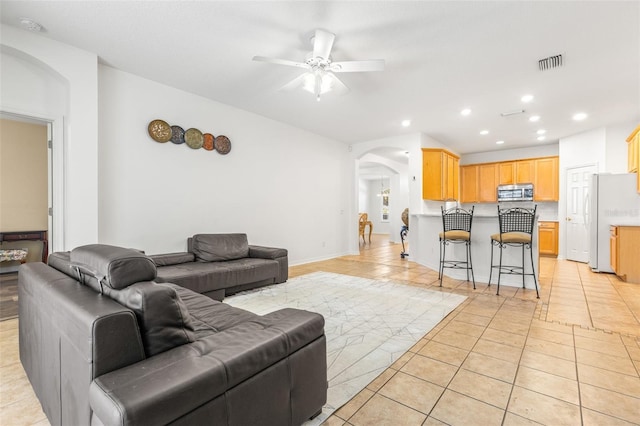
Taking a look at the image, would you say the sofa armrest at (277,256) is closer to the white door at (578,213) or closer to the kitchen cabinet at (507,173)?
the white door at (578,213)

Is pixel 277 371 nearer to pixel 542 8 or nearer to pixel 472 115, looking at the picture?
pixel 542 8

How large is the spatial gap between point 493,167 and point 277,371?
8.82 m

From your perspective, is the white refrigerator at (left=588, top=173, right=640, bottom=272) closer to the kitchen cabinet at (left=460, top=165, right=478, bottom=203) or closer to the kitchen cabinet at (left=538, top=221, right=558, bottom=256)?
the kitchen cabinet at (left=538, top=221, right=558, bottom=256)

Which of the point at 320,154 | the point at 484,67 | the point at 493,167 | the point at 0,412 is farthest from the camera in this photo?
the point at 493,167

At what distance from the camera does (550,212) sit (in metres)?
7.48

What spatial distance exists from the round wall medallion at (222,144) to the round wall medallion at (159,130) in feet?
2.35

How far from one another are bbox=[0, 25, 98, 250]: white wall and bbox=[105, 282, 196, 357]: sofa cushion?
8.67 ft

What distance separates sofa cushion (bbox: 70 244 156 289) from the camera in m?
1.20

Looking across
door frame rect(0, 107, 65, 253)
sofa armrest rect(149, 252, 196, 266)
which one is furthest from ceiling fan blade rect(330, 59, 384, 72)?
door frame rect(0, 107, 65, 253)

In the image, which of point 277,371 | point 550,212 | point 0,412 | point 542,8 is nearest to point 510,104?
point 542,8

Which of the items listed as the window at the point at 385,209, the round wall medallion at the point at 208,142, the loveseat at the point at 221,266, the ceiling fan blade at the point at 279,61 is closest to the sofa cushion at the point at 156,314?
the loveseat at the point at 221,266

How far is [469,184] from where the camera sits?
28.0 feet

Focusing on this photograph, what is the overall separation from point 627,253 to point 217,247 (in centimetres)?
638

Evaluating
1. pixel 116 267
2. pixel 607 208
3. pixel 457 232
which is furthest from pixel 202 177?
pixel 607 208
